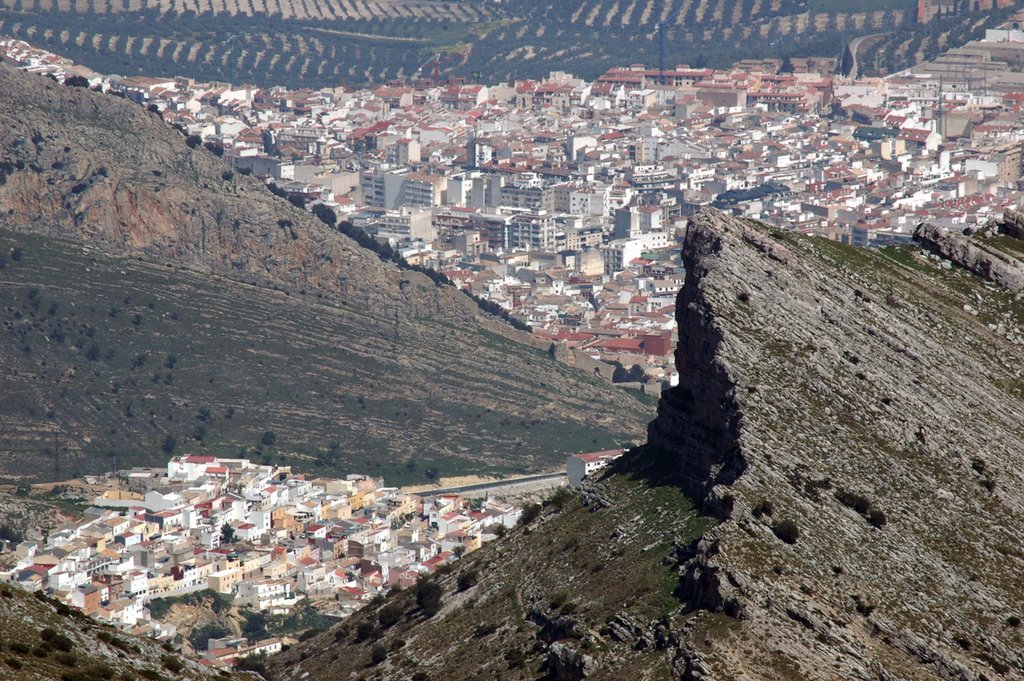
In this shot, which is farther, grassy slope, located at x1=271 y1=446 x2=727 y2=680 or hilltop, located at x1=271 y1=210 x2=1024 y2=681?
grassy slope, located at x1=271 y1=446 x2=727 y2=680

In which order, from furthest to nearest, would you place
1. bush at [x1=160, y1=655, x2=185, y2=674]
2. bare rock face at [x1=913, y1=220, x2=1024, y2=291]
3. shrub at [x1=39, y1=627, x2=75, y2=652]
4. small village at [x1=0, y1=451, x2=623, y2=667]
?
small village at [x1=0, y1=451, x2=623, y2=667]
bare rock face at [x1=913, y1=220, x2=1024, y2=291]
bush at [x1=160, y1=655, x2=185, y2=674]
shrub at [x1=39, y1=627, x2=75, y2=652]

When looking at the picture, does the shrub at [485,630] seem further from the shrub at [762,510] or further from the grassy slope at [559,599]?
the shrub at [762,510]

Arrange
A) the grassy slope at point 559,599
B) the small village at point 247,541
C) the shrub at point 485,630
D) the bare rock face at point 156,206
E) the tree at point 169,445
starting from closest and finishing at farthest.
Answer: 1. the grassy slope at point 559,599
2. the shrub at point 485,630
3. the small village at point 247,541
4. the tree at point 169,445
5. the bare rock face at point 156,206

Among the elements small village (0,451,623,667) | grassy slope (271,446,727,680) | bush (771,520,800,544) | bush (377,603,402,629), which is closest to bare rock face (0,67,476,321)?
small village (0,451,623,667)

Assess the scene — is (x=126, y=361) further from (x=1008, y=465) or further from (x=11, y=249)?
(x=1008, y=465)


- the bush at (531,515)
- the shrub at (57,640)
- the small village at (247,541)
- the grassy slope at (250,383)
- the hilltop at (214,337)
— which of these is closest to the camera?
the shrub at (57,640)

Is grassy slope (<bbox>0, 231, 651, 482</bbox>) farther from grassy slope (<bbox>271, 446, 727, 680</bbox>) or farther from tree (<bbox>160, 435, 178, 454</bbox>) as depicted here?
grassy slope (<bbox>271, 446, 727, 680</bbox>)

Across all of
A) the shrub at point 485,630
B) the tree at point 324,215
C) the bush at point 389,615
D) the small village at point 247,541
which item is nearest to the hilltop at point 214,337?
the small village at point 247,541

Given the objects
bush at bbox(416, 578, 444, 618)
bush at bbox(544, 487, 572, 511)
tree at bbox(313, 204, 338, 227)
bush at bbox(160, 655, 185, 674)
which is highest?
bush at bbox(160, 655, 185, 674)
